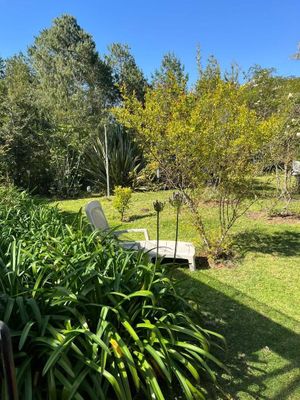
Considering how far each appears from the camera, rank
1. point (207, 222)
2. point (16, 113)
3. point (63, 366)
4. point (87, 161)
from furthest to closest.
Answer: point (87, 161) → point (16, 113) → point (207, 222) → point (63, 366)

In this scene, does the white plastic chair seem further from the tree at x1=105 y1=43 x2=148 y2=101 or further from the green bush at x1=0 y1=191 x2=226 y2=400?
the tree at x1=105 y1=43 x2=148 y2=101

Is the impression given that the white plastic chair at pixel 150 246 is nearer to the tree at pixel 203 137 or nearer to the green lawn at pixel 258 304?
the green lawn at pixel 258 304

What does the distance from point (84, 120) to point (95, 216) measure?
33.8 feet

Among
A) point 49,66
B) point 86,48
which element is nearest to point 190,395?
point 86,48

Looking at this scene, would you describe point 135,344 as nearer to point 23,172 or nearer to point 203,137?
point 203,137

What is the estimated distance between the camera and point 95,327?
2.30 m

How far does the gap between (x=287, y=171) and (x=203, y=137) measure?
3.53m

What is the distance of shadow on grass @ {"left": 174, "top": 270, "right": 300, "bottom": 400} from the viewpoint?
2377 millimetres

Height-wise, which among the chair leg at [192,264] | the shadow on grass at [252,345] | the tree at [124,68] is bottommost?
the shadow on grass at [252,345]

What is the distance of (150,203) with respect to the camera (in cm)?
883

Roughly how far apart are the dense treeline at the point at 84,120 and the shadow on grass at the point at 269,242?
1220 millimetres

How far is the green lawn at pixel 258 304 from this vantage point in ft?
8.11

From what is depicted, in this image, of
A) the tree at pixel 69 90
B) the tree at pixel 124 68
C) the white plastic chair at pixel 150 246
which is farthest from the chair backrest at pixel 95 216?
the tree at pixel 124 68

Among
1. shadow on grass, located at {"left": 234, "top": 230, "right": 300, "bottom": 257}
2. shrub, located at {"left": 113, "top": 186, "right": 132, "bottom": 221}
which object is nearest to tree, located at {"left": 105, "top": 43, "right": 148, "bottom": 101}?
shrub, located at {"left": 113, "top": 186, "right": 132, "bottom": 221}
